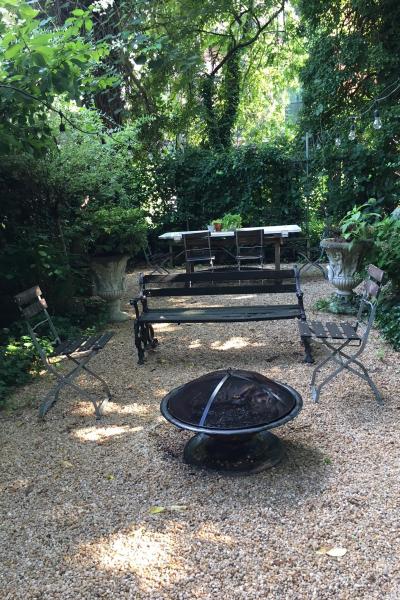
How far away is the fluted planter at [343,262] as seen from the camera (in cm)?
656

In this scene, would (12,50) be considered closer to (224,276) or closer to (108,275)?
(224,276)

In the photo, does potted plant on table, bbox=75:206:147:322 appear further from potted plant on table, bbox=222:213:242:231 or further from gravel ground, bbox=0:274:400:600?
potted plant on table, bbox=222:213:242:231

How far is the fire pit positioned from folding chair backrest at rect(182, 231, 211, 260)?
557 centimetres

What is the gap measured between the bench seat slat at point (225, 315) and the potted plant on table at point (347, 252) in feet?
5.82

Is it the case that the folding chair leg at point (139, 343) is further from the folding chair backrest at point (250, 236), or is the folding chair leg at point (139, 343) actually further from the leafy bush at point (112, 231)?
the folding chair backrest at point (250, 236)

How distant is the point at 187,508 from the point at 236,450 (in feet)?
2.06

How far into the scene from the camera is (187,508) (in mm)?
2742

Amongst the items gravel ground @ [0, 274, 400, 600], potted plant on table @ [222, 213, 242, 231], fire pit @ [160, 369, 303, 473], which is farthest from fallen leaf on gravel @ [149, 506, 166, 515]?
potted plant on table @ [222, 213, 242, 231]

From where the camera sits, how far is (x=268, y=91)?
20594 mm

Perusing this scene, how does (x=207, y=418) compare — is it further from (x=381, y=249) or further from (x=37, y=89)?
(x=381, y=249)

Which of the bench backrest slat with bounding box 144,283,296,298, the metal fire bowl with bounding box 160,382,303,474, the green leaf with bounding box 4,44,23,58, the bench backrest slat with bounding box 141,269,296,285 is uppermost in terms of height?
the green leaf with bounding box 4,44,23,58

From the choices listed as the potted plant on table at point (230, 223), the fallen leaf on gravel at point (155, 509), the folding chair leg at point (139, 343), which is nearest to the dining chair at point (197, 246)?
the potted plant on table at point (230, 223)

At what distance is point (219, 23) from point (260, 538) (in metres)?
16.3

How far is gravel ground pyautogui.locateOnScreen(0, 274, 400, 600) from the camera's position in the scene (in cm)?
221
